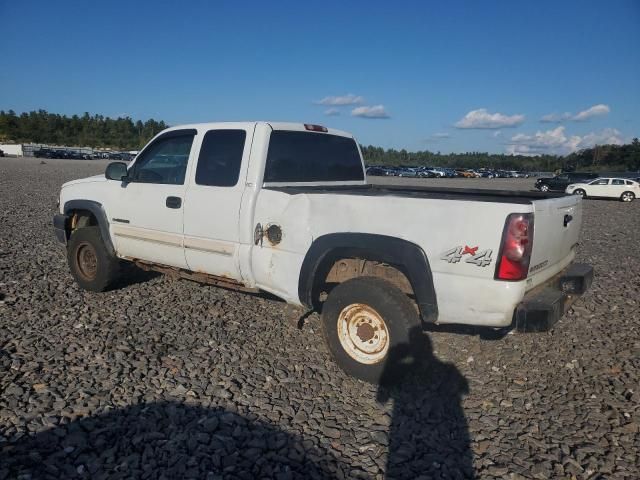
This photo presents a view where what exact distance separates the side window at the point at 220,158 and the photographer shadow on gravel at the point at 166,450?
7.05ft

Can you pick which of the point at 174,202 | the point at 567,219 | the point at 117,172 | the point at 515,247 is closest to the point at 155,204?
the point at 174,202

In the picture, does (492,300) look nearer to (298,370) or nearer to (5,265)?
(298,370)

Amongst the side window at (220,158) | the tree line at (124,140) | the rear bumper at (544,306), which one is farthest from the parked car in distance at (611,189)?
the tree line at (124,140)

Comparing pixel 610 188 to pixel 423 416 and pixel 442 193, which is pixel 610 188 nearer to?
pixel 442 193

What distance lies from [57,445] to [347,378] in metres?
2.11

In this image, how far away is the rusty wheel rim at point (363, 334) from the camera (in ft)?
12.4

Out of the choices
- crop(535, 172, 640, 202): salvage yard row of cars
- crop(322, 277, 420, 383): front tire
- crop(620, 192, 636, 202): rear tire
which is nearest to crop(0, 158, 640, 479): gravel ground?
crop(322, 277, 420, 383): front tire

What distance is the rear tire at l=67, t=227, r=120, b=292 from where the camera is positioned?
5629mm

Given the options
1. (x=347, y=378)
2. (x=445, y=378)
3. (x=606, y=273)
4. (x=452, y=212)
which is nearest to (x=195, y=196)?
(x=347, y=378)

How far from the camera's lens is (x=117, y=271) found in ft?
18.6

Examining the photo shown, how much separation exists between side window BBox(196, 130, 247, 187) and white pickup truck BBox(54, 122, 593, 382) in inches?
0.6

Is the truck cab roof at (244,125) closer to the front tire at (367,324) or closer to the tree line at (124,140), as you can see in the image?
the front tire at (367,324)

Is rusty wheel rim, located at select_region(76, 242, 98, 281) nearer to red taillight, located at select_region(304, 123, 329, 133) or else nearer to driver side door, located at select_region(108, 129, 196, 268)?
driver side door, located at select_region(108, 129, 196, 268)

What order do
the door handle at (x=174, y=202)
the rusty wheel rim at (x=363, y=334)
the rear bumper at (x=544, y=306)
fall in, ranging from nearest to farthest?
the rear bumper at (x=544, y=306), the rusty wheel rim at (x=363, y=334), the door handle at (x=174, y=202)
